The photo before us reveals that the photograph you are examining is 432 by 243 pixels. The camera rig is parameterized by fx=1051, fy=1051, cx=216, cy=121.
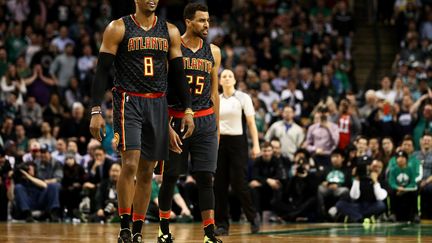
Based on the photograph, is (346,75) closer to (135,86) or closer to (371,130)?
(371,130)

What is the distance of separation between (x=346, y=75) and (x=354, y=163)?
560 centimetres

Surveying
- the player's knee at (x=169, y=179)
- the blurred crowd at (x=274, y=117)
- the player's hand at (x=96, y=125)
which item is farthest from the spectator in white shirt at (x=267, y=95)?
the player's hand at (x=96, y=125)

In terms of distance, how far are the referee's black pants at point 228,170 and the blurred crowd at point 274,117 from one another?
4787 mm

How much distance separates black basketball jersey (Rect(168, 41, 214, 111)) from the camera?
1063cm

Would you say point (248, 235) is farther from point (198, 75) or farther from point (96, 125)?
point (96, 125)

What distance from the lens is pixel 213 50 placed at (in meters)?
11.6

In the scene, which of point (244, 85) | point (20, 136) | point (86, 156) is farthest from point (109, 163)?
point (244, 85)

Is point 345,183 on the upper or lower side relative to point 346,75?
lower

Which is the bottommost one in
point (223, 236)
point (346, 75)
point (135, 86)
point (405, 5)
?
point (223, 236)

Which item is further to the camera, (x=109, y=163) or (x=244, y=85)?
(x=244, y=85)

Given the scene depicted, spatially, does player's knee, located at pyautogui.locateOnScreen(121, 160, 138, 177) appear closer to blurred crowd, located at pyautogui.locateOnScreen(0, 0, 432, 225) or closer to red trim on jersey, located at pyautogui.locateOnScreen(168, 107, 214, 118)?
red trim on jersey, located at pyautogui.locateOnScreen(168, 107, 214, 118)

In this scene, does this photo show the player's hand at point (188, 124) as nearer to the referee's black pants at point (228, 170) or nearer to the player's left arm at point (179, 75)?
the player's left arm at point (179, 75)

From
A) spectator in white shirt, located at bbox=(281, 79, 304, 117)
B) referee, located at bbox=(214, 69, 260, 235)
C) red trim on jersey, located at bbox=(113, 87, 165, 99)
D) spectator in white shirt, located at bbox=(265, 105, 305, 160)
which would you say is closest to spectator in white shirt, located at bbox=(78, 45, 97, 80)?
spectator in white shirt, located at bbox=(281, 79, 304, 117)

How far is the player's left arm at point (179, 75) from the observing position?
9.87 m
